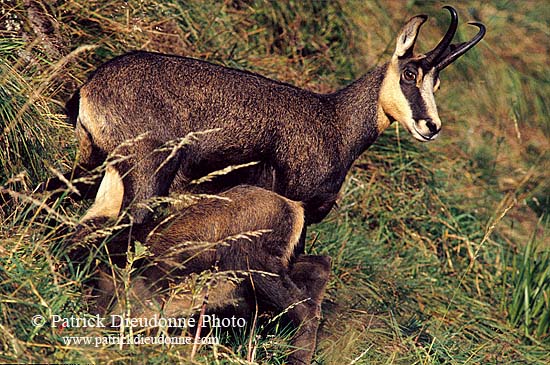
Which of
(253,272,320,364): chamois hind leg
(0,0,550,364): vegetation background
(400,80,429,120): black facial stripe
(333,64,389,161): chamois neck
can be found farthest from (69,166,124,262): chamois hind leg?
(400,80,429,120): black facial stripe

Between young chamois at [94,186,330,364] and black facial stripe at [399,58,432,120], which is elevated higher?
black facial stripe at [399,58,432,120]

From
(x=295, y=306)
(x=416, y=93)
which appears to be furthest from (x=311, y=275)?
(x=416, y=93)

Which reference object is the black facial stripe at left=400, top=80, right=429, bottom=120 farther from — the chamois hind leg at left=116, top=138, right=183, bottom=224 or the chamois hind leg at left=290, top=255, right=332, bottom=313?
the chamois hind leg at left=116, top=138, right=183, bottom=224

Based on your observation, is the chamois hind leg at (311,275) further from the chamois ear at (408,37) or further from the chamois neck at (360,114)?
the chamois ear at (408,37)

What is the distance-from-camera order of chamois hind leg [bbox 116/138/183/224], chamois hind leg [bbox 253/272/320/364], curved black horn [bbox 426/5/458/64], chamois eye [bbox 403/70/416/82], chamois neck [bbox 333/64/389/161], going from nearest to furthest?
chamois hind leg [bbox 253/272/320/364] < chamois hind leg [bbox 116/138/183/224] < curved black horn [bbox 426/5/458/64] < chamois eye [bbox 403/70/416/82] < chamois neck [bbox 333/64/389/161]

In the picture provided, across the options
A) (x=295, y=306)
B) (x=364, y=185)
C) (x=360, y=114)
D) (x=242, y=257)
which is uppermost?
(x=360, y=114)

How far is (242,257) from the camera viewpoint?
389 centimetres

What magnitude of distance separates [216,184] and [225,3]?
8.89 feet

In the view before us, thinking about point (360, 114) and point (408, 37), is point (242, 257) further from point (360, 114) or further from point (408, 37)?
point (408, 37)

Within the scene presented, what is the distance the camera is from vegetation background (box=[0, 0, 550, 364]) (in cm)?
356

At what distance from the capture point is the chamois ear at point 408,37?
185 inches

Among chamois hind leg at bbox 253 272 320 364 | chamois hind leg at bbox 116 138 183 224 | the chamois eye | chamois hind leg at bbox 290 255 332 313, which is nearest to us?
chamois hind leg at bbox 253 272 320 364

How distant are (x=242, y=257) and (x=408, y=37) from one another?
63.7 inches

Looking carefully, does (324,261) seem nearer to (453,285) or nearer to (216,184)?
(216,184)
